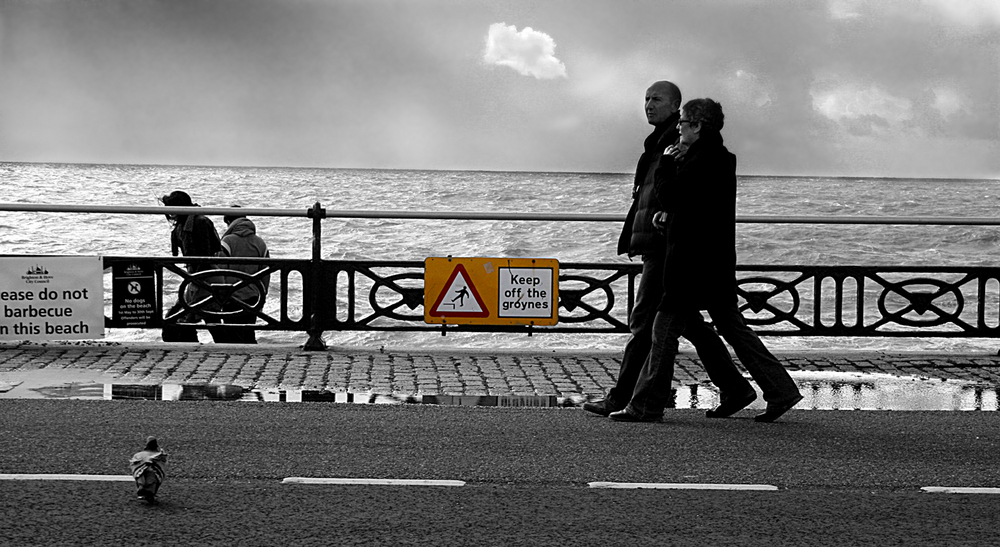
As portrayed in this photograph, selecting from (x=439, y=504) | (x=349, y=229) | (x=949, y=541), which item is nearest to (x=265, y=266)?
(x=439, y=504)

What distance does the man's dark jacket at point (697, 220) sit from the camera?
22.4 feet

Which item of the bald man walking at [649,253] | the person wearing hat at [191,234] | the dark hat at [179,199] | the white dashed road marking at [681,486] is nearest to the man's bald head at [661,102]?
the bald man walking at [649,253]

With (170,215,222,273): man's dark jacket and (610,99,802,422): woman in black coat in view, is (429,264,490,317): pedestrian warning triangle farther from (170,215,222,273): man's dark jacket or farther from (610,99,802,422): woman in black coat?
A: (610,99,802,422): woman in black coat

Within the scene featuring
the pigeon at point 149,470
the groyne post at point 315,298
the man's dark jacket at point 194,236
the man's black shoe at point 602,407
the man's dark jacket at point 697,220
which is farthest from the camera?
the man's dark jacket at point 194,236

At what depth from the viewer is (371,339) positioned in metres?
17.2

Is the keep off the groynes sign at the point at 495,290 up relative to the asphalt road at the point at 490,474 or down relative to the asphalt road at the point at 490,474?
up

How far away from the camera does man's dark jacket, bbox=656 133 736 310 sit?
6.81m

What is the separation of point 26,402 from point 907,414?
17.4 feet

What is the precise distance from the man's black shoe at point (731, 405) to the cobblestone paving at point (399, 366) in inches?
45.3

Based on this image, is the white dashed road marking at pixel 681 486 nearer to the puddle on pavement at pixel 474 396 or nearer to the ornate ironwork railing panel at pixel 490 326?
the puddle on pavement at pixel 474 396

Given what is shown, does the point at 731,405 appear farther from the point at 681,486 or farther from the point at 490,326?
the point at 490,326

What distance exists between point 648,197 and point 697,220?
0.41 metres

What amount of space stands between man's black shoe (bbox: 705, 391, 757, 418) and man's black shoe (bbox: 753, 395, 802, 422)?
0.34 ft

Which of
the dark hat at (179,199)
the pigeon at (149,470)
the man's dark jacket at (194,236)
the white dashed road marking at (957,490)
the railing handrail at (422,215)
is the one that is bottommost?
the white dashed road marking at (957,490)
